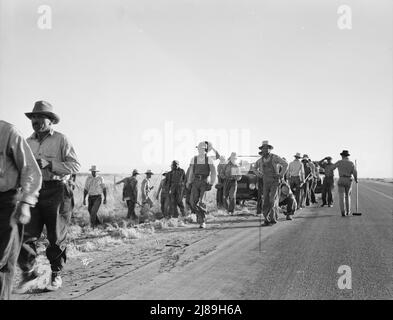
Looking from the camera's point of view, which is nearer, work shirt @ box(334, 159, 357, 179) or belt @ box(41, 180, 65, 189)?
belt @ box(41, 180, 65, 189)

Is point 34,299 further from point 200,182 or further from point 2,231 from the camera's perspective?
point 200,182

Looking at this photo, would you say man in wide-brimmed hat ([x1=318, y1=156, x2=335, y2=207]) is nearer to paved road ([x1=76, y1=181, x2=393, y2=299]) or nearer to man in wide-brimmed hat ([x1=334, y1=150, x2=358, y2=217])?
man in wide-brimmed hat ([x1=334, y1=150, x2=358, y2=217])

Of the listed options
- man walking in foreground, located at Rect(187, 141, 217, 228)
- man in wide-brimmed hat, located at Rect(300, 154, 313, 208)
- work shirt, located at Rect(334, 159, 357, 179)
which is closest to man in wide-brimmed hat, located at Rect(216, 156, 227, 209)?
man in wide-brimmed hat, located at Rect(300, 154, 313, 208)

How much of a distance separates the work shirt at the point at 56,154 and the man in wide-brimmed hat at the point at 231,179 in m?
9.57

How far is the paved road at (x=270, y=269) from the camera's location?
4.75 metres

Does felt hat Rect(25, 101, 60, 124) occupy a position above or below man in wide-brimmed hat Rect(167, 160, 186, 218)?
above

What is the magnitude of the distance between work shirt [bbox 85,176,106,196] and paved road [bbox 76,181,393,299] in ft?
19.5

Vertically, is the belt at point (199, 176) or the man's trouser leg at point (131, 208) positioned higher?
the belt at point (199, 176)

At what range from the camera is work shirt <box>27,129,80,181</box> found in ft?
16.6

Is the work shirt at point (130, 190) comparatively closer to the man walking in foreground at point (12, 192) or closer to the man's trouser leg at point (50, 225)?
the man's trouser leg at point (50, 225)

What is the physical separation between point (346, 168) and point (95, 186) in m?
7.91

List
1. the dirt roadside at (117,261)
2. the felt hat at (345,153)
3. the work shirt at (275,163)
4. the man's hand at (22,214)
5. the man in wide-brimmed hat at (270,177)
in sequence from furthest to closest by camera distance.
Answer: the felt hat at (345,153) < the man in wide-brimmed hat at (270,177) < the work shirt at (275,163) < the dirt roadside at (117,261) < the man's hand at (22,214)

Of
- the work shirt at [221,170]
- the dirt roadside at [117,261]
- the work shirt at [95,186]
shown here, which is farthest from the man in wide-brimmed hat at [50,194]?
the work shirt at [221,170]
